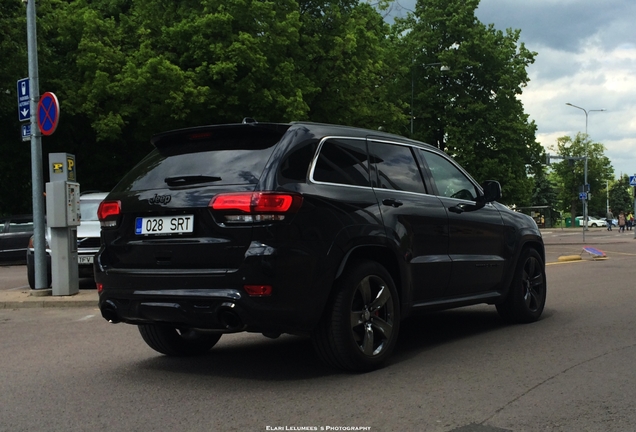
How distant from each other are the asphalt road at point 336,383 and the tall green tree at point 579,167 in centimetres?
8628

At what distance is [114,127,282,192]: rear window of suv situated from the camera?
5258 mm

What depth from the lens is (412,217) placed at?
6207 millimetres

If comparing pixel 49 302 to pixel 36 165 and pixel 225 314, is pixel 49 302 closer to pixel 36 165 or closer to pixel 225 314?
pixel 36 165

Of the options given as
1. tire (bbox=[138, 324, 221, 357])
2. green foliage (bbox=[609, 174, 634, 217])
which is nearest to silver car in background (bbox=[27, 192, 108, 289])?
tire (bbox=[138, 324, 221, 357])

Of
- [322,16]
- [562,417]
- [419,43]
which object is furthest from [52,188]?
[419,43]

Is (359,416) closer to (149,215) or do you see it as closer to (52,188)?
(149,215)

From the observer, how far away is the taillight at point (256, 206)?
4.99 meters

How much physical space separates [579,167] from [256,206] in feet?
301

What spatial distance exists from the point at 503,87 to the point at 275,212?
39587 millimetres

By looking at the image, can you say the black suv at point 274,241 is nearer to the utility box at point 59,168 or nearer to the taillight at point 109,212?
the taillight at point 109,212

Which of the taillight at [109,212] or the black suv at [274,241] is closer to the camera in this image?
the black suv at [274,241]

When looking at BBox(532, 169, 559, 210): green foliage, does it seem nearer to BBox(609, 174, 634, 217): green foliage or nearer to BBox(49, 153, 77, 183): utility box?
BBox(609, 174, 634, 217): green foliage

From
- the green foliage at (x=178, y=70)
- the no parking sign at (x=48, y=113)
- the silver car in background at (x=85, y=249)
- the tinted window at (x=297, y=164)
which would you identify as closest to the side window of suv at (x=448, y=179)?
the tinted window at (x=297, y=164)

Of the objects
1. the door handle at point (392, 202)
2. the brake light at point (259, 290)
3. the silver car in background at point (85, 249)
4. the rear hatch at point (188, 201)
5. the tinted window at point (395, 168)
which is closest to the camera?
the brake light at point (259, 290)
